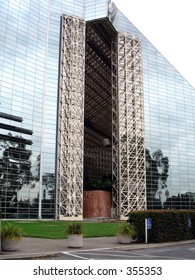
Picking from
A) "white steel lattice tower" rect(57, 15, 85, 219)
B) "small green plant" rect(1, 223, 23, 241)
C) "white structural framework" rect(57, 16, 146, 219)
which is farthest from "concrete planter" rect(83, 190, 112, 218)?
"small green plant" rect(1, 223, 23, 241)

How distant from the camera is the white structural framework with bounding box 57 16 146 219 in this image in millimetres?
53156

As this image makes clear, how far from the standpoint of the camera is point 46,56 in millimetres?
55250

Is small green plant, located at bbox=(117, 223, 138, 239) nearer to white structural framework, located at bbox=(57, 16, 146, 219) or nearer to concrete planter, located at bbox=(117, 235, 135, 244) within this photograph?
concrete planter, located at bbox=(117, 235, 135, 244)

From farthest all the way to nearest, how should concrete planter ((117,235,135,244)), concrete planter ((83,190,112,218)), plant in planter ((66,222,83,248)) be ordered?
1. concrete planter ((83,190,112,218))
2. concrete planter ((117,235,135,244))
3. plant in planter ((66,222,83,248))

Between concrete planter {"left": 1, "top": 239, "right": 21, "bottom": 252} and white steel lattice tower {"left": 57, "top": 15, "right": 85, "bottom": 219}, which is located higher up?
white steel lattice tower {"left": 57, "top": 15, "right": 85, "bottom": 219}

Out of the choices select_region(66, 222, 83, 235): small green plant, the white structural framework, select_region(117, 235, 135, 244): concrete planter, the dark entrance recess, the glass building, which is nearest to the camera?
select_region(66, 222, 83, 235): small green plant

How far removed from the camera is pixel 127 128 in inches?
2370

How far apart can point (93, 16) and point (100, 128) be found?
44130 millimetres

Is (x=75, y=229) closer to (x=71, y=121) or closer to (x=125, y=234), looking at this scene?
(x=125, y=234)

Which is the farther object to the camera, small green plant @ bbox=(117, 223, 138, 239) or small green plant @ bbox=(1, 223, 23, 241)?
small green plant @ bbox=(117, 223, 138, 239)

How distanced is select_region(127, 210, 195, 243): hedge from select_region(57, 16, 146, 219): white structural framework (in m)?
29.5

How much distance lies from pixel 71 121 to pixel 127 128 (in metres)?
10.1
